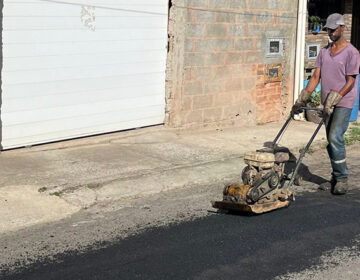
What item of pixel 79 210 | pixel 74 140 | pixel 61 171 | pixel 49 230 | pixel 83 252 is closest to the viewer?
pixel 83 252

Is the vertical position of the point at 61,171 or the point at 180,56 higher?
the point at 180,56

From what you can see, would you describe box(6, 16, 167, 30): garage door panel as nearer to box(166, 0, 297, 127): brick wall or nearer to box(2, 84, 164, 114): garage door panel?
box(166, 0, 297, 127): brick wall

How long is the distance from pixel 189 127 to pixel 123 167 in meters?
2.94

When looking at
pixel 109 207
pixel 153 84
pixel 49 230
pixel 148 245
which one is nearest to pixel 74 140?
pixel 153 84

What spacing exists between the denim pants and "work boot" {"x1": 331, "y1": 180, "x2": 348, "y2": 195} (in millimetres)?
58

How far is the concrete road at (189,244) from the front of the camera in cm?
587

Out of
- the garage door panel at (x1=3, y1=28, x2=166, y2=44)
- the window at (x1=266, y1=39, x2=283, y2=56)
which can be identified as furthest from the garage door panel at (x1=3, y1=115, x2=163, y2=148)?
the window at (x1=266, y1=39, x2=283, y2=56)

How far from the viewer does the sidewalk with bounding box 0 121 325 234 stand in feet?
25.9

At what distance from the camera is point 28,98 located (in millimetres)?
9961

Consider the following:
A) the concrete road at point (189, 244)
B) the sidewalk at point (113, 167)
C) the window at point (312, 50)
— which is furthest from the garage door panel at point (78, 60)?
the window at point (312, 50)

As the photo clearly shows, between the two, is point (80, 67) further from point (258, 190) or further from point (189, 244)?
point (189, 244)

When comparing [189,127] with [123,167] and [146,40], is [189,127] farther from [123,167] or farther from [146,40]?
[123,167]

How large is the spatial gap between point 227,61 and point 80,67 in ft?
10.4

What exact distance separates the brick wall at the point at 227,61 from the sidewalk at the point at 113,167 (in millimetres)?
601
